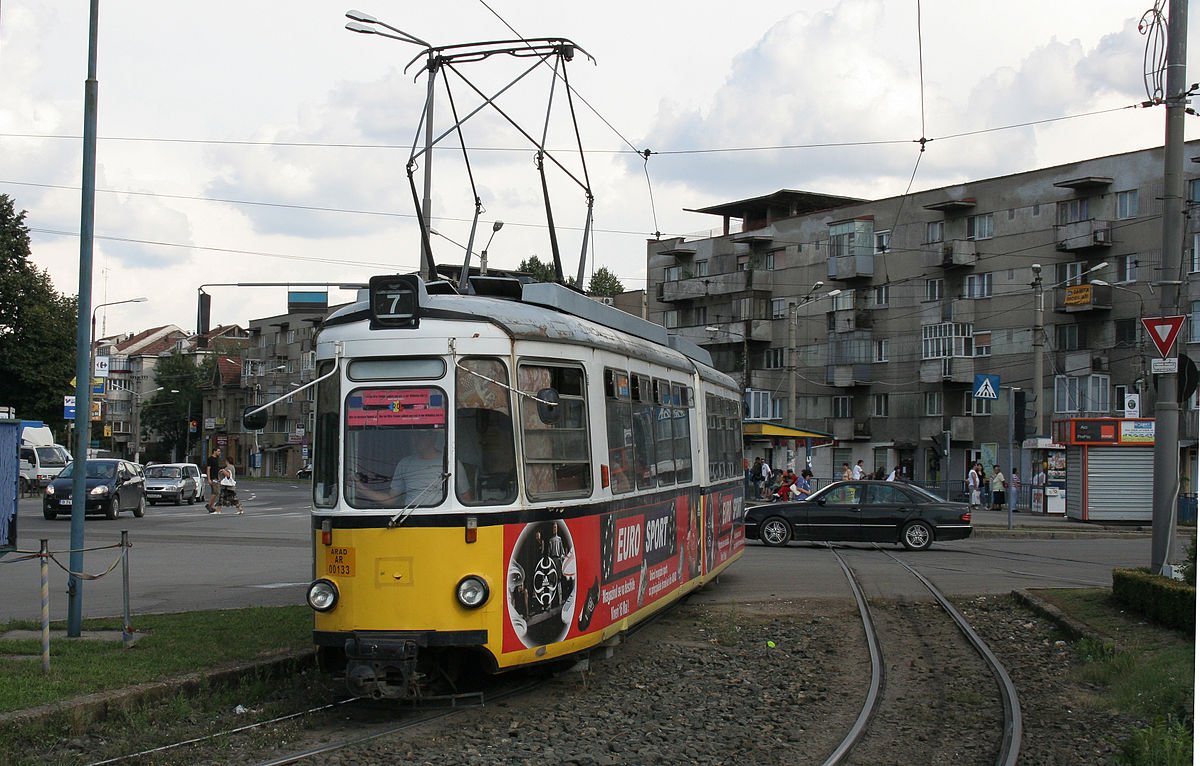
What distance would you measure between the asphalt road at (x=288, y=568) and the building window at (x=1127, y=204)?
87.3ft

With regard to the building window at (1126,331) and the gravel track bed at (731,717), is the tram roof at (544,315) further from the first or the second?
the building window at (1126,331)

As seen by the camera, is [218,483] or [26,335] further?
[26,335]

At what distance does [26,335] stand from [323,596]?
195 ft

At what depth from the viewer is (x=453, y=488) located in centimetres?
908

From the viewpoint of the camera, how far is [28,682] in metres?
9.09

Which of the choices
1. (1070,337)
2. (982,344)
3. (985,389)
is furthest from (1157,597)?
(982,344)

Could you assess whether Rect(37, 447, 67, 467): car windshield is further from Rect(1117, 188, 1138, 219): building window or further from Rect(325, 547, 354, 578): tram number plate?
Rect(325, 547, 354, 578): tram number plate

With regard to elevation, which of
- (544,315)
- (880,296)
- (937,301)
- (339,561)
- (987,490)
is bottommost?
(987,490)

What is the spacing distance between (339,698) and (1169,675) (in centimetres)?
632

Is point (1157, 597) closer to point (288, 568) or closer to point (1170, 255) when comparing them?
point (1170, 255)

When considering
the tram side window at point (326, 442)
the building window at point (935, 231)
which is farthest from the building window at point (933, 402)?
the tram side window at point (326, 442)

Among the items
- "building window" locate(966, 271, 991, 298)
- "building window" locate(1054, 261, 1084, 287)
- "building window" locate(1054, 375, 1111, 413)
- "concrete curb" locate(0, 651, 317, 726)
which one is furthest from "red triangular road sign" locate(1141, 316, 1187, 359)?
"building window" locate(966, 271, 991, 298)

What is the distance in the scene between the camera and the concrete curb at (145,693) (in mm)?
8273

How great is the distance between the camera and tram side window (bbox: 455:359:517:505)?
30.0ft
